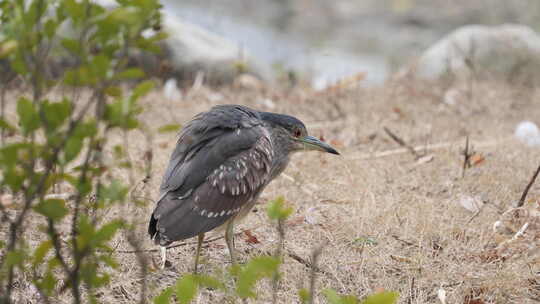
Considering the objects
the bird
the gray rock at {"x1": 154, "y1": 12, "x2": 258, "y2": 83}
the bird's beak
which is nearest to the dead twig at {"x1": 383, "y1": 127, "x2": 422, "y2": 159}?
the bird's beak

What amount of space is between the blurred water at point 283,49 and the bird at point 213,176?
560 cm

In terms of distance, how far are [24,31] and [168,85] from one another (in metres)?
5.44

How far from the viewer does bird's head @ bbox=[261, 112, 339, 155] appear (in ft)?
13.4

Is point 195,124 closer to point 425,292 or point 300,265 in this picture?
point 300,265

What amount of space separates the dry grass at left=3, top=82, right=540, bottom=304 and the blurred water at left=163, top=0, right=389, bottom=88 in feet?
9.69

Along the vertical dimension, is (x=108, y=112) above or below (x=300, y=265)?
above

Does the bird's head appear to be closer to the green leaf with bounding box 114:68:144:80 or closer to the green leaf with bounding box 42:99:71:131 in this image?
the green leaf with bounding box 114:68:144:80

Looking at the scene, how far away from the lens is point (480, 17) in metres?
13.8

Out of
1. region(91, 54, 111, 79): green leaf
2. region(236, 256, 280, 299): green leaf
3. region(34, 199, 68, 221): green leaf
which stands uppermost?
region(91, 54, 111, 79): green leaf

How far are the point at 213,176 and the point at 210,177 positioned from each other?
0.7 inches

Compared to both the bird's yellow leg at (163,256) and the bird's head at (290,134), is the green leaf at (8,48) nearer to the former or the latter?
the bird's yellow leg at (163,256)

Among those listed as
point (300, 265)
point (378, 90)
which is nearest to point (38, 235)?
point (300, 265)

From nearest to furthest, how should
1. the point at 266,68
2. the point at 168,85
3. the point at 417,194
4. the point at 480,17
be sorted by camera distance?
the point at 417,194 < the point at 168,85 < the point at 266,68 < the point at 480,17

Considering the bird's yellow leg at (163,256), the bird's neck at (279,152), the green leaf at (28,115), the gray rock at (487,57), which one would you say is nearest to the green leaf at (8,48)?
the green leaf at (28,115)
